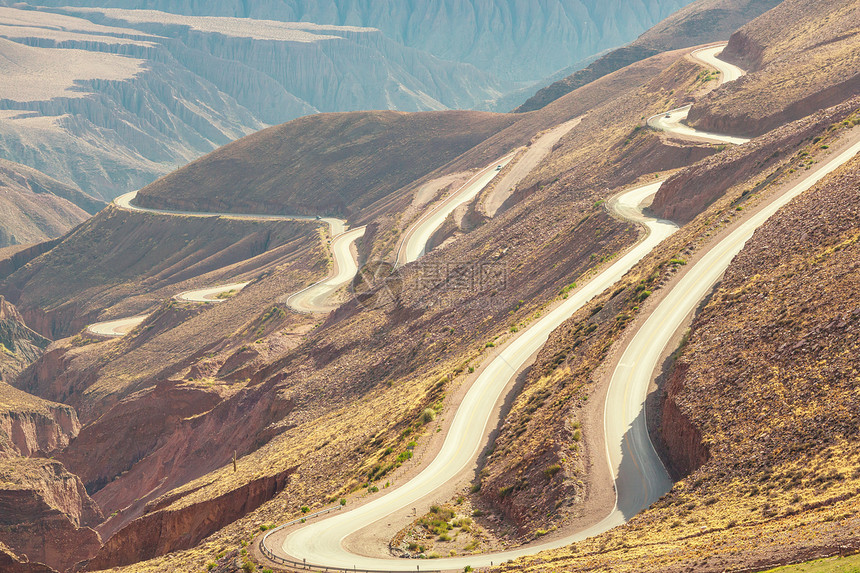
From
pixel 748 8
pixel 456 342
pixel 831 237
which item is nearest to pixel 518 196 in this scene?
pixel 456 342

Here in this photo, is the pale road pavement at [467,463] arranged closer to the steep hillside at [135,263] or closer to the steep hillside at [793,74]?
the steep hillside at [793,74]

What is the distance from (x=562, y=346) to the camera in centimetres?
4016

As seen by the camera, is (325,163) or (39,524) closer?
(39,524)

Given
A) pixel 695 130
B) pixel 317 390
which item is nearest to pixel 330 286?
pixel 317 390

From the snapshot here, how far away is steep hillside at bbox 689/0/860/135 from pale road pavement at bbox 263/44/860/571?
18.4m

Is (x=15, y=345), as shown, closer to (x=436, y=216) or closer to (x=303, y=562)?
(x=436, y=216)

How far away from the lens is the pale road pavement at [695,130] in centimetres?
6940

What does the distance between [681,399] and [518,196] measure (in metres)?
59.8

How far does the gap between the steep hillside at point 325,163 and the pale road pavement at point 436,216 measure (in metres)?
30.6

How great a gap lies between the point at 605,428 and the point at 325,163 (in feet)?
426

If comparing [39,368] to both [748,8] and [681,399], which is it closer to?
[681,399]

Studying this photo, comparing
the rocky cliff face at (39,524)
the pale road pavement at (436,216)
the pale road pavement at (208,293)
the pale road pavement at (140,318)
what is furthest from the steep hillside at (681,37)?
the rocky cliff face at (39,524)

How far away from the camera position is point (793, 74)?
70375mm

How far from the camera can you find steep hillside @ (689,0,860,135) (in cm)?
6431
